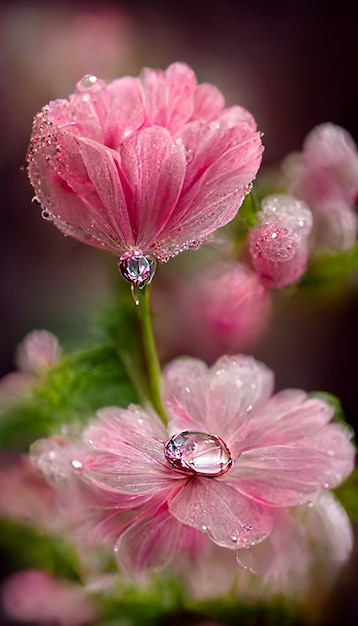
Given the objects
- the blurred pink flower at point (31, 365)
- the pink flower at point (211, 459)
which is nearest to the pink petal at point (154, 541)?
the pink flower at point (211, 459)

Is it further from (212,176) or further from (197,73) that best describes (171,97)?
(197,73)

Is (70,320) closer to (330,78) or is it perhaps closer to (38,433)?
(38,433)

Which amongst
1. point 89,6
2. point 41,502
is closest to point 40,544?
point 41,502

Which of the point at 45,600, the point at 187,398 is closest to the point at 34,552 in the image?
the point at 45,600

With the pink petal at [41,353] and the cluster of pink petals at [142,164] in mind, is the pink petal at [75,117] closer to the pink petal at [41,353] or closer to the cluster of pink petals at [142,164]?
the cluster of pink petals at [142,164]

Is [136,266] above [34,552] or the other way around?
above

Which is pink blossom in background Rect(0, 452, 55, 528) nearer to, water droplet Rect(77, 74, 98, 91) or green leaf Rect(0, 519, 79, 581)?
green leaf Rect(0, 519, 79, 581)
